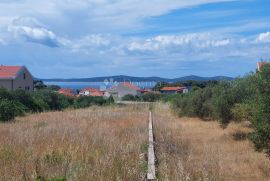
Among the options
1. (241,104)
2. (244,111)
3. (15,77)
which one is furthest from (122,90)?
(244,111)

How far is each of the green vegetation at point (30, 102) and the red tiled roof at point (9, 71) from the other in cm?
1038

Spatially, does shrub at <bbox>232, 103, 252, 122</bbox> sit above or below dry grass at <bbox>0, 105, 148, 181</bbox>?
above

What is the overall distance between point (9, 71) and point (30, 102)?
77.7 ft

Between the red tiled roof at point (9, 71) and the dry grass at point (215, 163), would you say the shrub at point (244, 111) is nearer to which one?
the dry grass at point (215, 163)

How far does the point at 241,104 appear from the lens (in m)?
20.8

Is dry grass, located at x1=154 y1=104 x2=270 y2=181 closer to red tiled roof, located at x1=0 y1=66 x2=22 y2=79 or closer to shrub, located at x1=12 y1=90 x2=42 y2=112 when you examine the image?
shrub, located at x1=12 y1=90 x2=42 y2=112

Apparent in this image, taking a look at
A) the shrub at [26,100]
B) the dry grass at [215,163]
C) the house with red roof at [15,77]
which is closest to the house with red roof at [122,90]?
the house with red roof at [15,77]

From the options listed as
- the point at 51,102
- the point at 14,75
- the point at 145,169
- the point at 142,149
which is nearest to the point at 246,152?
the point at 142,149

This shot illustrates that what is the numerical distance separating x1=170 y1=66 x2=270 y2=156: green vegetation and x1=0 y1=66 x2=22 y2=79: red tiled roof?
3036cm

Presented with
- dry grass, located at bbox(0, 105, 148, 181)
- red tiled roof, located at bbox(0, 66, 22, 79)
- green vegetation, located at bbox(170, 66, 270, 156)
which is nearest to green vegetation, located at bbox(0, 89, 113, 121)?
red tiled roof, located at bbox(0, 66, 22, 79)

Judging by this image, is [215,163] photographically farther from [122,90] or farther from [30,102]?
[122,90]

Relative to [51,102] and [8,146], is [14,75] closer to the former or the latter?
[51,102]

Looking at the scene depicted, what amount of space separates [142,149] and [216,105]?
12840 millimetres

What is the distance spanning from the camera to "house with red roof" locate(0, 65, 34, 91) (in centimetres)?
6631
